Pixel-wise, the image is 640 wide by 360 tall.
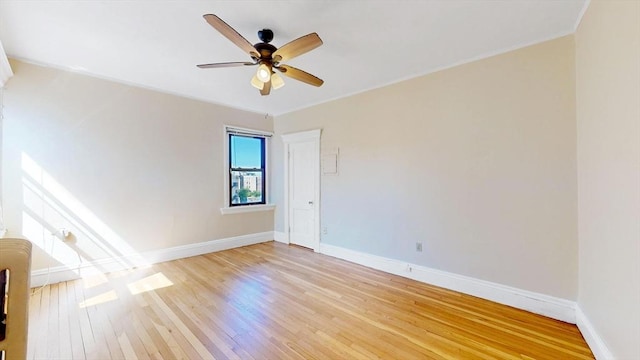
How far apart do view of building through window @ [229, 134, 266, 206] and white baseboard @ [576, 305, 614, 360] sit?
466 cm

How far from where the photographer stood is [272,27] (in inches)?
90.5

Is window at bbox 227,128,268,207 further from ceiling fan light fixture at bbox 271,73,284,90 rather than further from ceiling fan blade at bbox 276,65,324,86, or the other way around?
ceiling fan blade at bbox 276,65,324,86

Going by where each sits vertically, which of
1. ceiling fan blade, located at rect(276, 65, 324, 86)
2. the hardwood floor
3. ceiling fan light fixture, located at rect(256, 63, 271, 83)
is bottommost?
the hardwood floor

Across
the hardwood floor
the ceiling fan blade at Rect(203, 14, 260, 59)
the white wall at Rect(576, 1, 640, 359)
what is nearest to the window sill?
the hardwood floor

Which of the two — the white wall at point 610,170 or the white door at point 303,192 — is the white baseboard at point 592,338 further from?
the white door at point 303,192

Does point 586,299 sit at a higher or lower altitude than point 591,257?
lower

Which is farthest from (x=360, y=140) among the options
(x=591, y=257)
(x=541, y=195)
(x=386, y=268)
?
(x=591, y=257)

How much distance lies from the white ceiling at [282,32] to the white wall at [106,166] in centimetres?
42

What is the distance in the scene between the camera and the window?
4.86m

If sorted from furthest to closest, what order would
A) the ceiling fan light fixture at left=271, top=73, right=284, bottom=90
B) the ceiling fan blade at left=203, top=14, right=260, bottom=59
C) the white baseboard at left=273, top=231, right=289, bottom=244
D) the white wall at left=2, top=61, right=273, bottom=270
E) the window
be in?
the white baseboard at left=273, top=231, right=289, bottom=244, the window, the white wall at left=2, top=61, right=273, bottom=270, the ceiling fan light fixture at left=271, top=73, right=284, bottom=90, the ceiling fan blade at left=203, top=14, right=260, bottom=59

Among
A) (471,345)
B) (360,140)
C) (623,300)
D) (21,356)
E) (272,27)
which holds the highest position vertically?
(272,27)

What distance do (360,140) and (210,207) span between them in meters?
2.78

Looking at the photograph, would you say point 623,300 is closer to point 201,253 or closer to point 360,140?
point 360,140

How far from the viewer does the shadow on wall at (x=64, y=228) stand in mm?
3000
